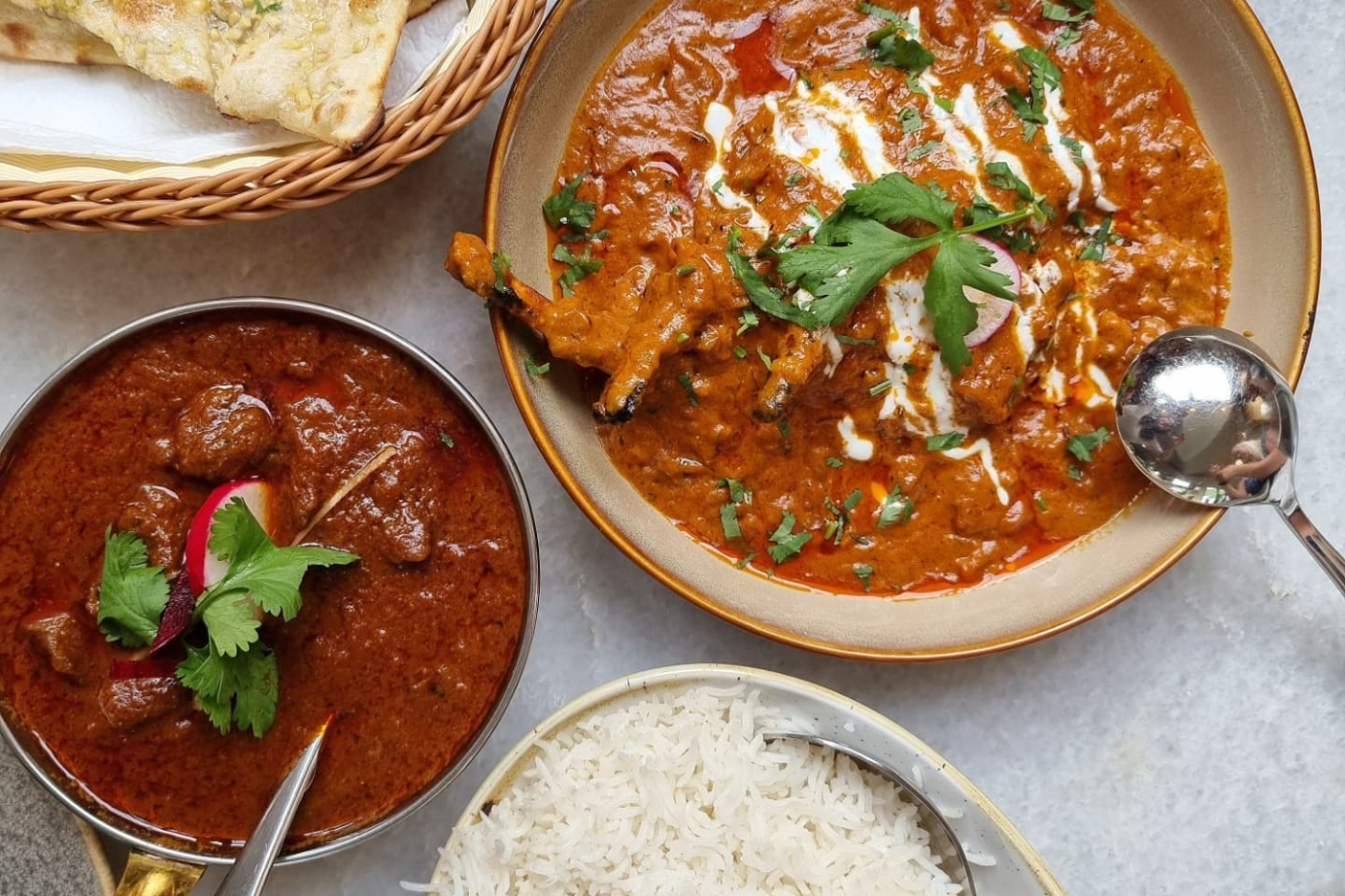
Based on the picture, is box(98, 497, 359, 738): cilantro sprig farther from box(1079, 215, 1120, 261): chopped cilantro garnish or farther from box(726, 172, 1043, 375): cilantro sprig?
box(1079, 215, 1120, 261): chopped cilantro garnish

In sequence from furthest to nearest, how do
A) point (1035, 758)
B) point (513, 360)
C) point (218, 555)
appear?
point (1035, 758) → point (513, 360) → point (218, 555)

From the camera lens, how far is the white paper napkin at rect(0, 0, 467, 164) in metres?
2.55

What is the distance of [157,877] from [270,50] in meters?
1.92

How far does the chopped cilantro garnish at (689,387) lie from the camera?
2617 mm

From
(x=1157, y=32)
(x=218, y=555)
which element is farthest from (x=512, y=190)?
(x=1157, y=32)

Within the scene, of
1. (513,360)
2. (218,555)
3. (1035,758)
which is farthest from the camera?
(1035,758)

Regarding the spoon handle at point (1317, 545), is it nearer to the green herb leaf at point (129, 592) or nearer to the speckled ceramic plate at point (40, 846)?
the green herb leaf at point (129, 592)

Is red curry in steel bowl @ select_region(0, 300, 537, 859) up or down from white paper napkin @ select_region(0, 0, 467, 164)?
down

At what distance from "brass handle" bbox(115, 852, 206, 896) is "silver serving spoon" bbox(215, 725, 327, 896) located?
118 mm

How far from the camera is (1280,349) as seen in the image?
268 centimetres

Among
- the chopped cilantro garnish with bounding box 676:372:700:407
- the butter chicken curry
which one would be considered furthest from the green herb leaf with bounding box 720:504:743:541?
the chopped cilantro garnish with bounding box 676:372:700:407

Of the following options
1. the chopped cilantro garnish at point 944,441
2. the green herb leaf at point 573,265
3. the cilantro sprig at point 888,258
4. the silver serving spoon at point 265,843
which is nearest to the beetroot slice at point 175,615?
the silver serving spoon at point 265,843

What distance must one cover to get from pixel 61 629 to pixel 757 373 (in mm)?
1676

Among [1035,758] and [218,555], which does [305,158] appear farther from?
[1035,758]
